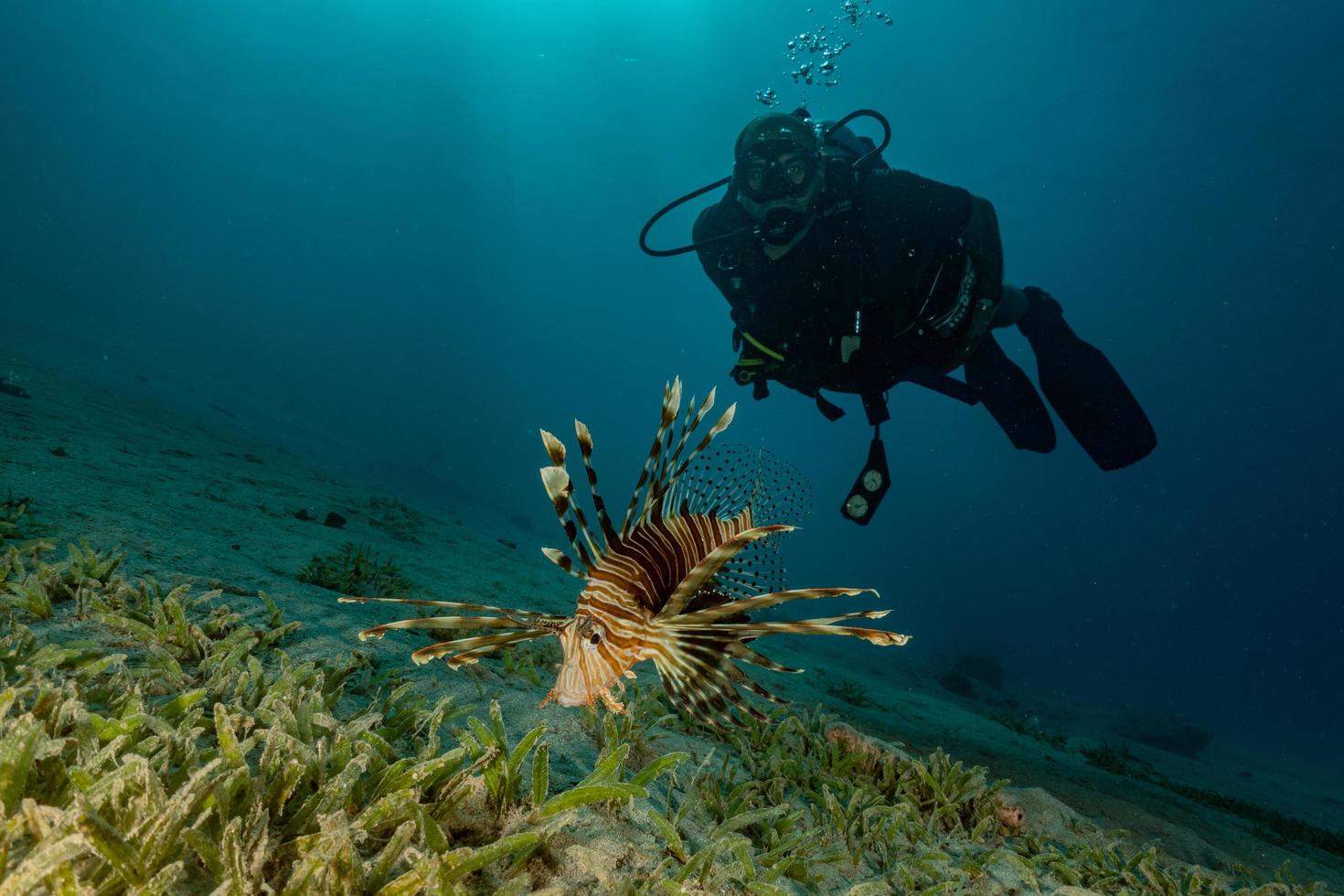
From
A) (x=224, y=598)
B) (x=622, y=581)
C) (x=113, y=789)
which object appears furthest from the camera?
(x=224, y=598)

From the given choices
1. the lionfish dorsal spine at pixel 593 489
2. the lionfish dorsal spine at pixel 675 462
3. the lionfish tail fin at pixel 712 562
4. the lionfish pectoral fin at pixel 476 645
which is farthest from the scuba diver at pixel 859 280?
the lionfish pectoral fin at pixel 476 645

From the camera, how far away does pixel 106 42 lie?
6806cm

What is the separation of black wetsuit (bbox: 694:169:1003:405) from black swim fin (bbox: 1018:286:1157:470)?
142 centimetres

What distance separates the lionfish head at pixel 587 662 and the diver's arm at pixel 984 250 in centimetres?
547

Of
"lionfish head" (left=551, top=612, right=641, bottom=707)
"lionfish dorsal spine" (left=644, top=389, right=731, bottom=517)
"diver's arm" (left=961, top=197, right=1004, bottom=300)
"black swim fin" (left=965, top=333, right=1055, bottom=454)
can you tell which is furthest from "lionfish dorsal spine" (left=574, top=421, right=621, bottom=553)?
"black swim fin" (left=965, top=333, right=1055, bottom=454)

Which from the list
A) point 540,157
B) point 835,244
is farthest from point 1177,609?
point 540,157

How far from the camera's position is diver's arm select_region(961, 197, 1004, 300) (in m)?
5.63

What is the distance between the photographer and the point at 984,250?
5.62 metres

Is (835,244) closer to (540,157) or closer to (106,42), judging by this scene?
(540,157)

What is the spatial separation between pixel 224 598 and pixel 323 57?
9233 centimetres

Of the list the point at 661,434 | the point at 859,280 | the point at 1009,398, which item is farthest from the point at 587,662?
the point at 1009,398

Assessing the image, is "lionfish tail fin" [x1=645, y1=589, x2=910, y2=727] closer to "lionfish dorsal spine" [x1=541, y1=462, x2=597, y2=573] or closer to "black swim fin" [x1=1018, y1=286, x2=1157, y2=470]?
"lionfish dorsal spine" [x1=541, y1=462, x2=597, y2=573]

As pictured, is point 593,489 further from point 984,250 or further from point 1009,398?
point 1009,398

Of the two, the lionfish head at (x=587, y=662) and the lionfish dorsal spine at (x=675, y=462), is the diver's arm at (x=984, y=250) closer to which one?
the lionfish dorsal spine at (x=675, y=462)
